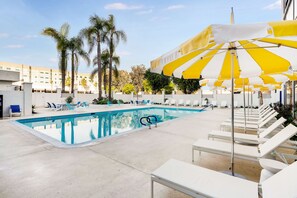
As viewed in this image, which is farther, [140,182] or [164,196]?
[140,182]

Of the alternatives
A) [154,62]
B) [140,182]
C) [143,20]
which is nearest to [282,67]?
[154,62]

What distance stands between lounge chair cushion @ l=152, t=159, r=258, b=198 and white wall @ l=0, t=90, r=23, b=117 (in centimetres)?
1365

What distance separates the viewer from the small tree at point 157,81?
30.6 meters

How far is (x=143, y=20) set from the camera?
2189 centimetres

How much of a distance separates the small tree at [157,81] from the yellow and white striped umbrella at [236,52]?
1048 inches

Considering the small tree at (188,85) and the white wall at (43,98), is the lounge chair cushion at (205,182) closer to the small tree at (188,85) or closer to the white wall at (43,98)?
the white wall at (43,98)

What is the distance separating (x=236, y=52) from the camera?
10.4ft

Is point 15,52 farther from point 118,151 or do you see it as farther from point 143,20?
point 118,151

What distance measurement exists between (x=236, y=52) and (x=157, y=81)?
27735mm

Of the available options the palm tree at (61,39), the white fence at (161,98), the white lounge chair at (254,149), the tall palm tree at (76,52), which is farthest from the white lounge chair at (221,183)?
the palm tree at (61,39)

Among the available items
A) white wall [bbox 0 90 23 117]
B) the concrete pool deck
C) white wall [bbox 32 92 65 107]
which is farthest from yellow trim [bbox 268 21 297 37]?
white wall [bbox 32 92 65 107]

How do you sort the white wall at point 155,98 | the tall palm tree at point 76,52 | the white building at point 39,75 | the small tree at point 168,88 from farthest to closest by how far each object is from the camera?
the white building at point 39,75
the small tree at point 168,88
the tall palm tree at point 76,52
the white wall at point 155,98

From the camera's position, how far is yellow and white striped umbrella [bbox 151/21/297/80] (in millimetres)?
1597

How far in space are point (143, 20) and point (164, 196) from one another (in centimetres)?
2299
